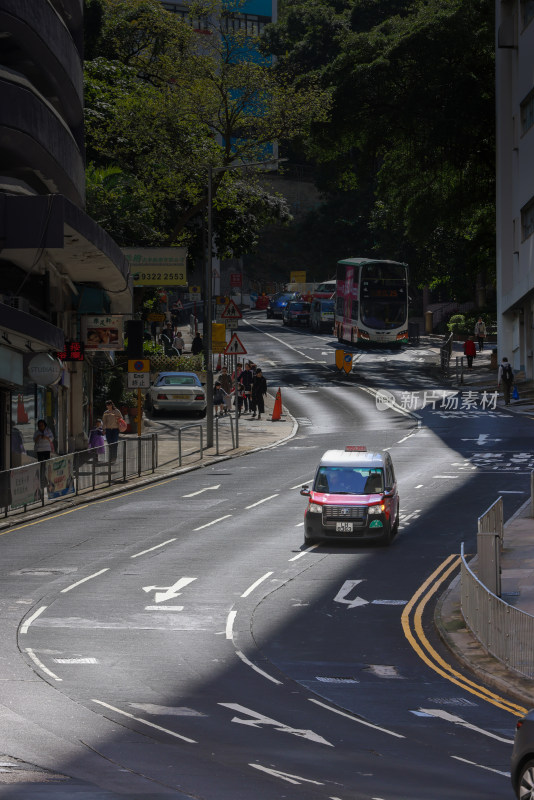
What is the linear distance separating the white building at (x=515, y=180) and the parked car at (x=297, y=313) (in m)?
31.7

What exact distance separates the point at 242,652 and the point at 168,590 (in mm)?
4657

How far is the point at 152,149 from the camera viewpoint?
63094 millimetres

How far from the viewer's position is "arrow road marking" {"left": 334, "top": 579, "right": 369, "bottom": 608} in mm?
23297

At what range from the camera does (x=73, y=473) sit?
35531 millimetres

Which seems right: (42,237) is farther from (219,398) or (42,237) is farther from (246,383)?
(246,383)

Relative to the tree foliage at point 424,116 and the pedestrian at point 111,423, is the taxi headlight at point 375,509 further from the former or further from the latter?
the tree foliage at point 424,116

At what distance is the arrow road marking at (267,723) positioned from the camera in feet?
48.1

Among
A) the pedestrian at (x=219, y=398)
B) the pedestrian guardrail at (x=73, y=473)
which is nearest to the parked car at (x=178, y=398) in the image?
the pedestrian at (x=219, y=398)

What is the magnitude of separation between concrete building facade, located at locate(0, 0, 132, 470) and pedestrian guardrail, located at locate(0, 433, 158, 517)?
89.6 inches

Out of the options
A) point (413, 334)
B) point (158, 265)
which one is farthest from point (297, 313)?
point (158, 265)

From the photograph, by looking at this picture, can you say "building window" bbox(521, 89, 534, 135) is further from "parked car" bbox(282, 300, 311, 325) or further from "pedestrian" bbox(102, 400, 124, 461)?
"parked car" bbox(282, 300, 311, 325)

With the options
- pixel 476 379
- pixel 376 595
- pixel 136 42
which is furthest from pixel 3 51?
pixel 136 42

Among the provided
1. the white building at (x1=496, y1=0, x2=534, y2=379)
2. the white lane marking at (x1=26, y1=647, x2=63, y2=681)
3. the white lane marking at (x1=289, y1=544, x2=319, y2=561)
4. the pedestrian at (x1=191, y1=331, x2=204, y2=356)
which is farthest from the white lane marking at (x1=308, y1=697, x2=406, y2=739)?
the pedestrian at (x1=191, y1=331, x2=204, y2=356)

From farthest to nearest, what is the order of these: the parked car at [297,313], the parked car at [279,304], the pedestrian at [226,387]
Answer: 1. the parked car at [279,304]
2. the parked car at [297,313]
3. the pedestrian at [226,387]
